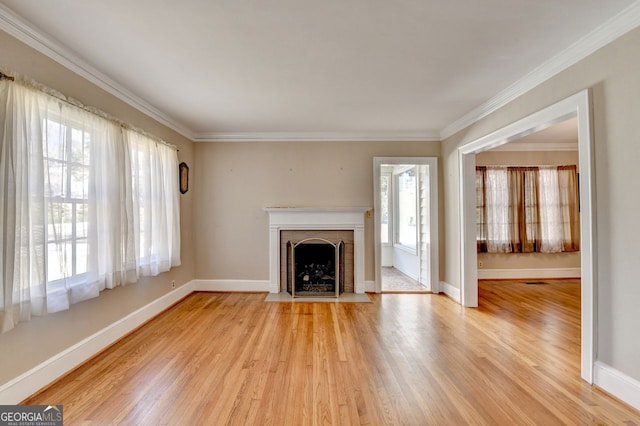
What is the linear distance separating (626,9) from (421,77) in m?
1.36

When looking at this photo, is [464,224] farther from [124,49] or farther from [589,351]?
[124,49]

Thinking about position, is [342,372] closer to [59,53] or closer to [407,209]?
[59,53]

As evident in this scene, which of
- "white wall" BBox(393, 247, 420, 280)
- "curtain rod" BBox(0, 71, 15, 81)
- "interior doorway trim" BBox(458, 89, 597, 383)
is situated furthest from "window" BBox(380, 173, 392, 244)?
"curtain rod" BBox(0, 71, 15, 81)

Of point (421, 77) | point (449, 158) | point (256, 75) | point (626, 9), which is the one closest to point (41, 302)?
point (256, 75)

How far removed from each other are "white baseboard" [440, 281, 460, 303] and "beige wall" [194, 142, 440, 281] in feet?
4.03

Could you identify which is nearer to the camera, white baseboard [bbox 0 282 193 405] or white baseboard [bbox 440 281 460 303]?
white baseboard [bbox 0 282 193 405]

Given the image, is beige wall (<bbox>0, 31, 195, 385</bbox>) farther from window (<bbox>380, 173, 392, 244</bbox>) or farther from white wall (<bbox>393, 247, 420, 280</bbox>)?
window (<bbox>380, 173, 392, 244</bbox>)

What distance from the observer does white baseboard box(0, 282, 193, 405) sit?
75.5 inches

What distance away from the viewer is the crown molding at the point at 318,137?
466 cm

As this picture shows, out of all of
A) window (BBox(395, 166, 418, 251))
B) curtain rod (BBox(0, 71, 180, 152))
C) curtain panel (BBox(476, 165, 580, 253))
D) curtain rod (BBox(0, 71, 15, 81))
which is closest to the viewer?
curtain rod (BBox(0, 71, 15, 81))

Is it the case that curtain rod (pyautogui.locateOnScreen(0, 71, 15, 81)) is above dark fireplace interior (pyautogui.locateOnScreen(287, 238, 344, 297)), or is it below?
above

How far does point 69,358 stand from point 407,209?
5.56 m

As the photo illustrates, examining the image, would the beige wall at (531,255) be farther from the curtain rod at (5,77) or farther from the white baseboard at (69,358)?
the curtain rod at (5,77)

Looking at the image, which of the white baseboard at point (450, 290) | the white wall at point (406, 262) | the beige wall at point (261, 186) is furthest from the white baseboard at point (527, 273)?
the beige wall at point (261, 186)
